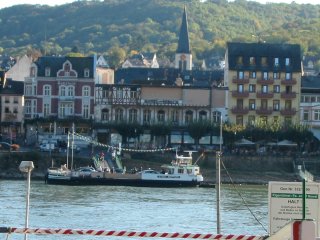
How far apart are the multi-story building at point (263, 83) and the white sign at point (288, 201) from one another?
248 ft

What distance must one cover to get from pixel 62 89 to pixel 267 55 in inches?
624

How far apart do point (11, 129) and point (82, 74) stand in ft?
23.1

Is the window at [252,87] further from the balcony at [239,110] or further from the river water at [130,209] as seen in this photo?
the river water at [130,209]

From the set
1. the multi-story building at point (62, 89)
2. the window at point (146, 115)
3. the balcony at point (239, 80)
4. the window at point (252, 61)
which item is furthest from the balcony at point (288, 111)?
the multi-story building at point (62, 89)

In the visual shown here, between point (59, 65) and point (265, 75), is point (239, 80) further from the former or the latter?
point (59, 65)

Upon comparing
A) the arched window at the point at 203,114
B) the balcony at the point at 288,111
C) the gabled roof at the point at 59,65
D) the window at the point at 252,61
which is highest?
the window at the point at 252,61

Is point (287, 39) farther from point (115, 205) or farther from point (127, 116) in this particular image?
point (115, 205)

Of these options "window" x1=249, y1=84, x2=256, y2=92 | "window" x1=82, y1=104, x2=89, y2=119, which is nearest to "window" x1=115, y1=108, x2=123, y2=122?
"window" x1=82, y1=104, x2=89, y2=119

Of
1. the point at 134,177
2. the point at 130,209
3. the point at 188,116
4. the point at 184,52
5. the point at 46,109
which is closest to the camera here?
the point at 130,209

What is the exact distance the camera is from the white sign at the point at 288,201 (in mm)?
19562

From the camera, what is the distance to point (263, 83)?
95500mm

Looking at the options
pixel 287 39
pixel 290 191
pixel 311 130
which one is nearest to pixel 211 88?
pixel 311 130

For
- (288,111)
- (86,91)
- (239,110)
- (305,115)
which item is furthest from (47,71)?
(305,115)

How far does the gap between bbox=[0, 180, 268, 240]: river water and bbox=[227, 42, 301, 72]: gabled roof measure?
82.3 feet
